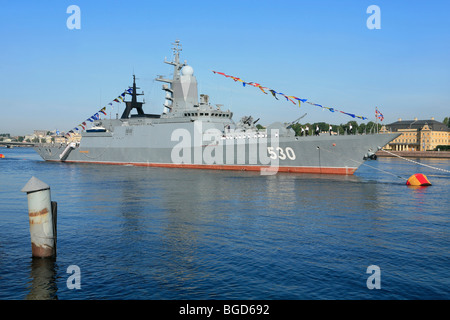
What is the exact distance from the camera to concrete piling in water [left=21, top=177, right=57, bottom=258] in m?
8.55

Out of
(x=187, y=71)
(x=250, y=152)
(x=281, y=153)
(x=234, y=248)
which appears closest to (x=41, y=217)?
(x=234, y=248)

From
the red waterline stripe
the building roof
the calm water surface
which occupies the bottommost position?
the calm water surface

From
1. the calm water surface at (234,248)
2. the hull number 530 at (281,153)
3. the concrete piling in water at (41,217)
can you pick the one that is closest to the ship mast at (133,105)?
the hull number 530 at (281,153)

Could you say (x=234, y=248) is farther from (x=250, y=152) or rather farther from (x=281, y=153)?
(x=250, y=152)

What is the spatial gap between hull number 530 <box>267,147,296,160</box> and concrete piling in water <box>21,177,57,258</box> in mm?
25511

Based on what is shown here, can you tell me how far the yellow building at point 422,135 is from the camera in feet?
327

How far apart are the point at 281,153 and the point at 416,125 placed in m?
87.2

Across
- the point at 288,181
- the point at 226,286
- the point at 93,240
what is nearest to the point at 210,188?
the point at 288,181

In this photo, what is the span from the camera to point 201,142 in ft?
125

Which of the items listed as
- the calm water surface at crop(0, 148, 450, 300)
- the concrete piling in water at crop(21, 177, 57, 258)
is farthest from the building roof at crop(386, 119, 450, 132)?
the concrete piling in water at crop(21, 177, 57, 258)

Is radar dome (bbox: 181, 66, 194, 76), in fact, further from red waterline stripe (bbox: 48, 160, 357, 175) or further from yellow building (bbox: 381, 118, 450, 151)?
yellow building (bbox: 381, 118, 450, 151)

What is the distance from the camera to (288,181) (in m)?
27.2

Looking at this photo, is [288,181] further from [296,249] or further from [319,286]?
[319,286]

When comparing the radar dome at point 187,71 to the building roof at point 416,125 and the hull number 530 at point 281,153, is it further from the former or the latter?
the building roof at point 416,125
